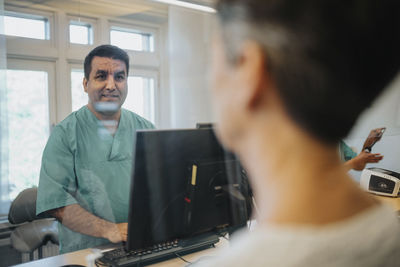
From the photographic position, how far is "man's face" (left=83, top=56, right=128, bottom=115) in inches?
58.6

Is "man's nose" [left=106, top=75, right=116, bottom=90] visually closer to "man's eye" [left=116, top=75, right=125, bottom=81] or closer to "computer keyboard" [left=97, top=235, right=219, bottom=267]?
"man's eye" [left=116, top=75, right=125, bottom=81]

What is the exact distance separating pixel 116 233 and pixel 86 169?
0.37 meters

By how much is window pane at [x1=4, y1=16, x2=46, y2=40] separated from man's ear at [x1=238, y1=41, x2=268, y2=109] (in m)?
1.48

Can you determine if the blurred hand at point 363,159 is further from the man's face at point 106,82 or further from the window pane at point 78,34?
the window pane at point 78,34

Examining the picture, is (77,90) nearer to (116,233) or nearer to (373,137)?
(116,233)

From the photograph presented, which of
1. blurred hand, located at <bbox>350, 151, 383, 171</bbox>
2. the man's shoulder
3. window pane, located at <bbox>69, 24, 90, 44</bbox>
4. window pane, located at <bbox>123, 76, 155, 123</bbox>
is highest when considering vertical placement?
window pane, located at <bbox>69, 24, 90, 44</bbox>

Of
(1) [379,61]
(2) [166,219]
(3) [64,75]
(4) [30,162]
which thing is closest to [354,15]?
(1) [379,61]

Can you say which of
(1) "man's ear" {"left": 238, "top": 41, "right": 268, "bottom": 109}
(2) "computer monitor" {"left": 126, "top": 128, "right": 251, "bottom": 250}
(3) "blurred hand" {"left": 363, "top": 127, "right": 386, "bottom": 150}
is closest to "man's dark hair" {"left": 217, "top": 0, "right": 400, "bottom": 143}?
(1) "man's ear" {"left": 238, "top": 41, "right": 268, "bottom": 109}

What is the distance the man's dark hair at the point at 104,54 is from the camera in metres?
1.55

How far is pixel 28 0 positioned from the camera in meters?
1.57

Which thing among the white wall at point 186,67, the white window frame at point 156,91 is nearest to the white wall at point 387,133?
the white wall at point 186,67

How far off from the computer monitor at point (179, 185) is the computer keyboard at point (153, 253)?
19 cm

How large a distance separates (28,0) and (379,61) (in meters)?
1.70

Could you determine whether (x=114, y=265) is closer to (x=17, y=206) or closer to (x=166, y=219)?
(x=166, y=219)
